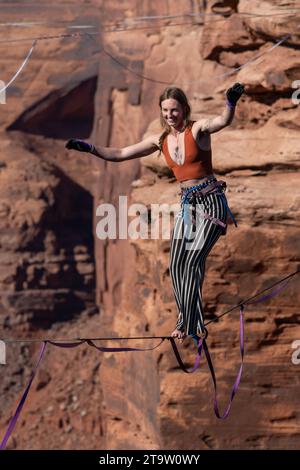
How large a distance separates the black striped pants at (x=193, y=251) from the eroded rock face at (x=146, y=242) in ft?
18.4

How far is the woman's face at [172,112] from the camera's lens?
11727mm

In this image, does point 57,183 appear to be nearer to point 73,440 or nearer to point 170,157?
point 73,440

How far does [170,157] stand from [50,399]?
84.5 ft

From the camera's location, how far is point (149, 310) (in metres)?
21.2

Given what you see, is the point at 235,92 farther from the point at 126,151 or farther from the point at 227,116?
the point at 126,151

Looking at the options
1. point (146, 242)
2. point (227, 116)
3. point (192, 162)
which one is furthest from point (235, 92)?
point (146, 242)

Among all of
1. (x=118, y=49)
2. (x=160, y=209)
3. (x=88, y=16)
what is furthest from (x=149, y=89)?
(x=160, y=209)

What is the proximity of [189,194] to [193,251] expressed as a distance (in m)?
0.51

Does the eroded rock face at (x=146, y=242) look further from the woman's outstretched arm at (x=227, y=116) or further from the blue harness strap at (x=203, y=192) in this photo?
the woman's outstretched arm at (x=227, y=116)

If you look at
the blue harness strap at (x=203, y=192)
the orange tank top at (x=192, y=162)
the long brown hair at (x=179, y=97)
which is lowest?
the blue harness strap at (x=203, y=192)

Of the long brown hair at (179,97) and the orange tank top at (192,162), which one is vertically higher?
the long brown hair at (179,97)

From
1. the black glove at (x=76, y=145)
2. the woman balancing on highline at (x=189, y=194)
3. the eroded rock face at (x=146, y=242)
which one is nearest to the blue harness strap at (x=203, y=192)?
the woman balancing on highline at (x=189, y=194)

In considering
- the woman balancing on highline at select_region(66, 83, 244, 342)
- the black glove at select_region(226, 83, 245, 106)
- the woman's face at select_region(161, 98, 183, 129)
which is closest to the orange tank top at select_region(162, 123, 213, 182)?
the woman balancing on highline at select_region(66, 83, 244, 342)

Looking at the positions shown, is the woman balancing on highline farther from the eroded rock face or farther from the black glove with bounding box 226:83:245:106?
the eroded rock face
